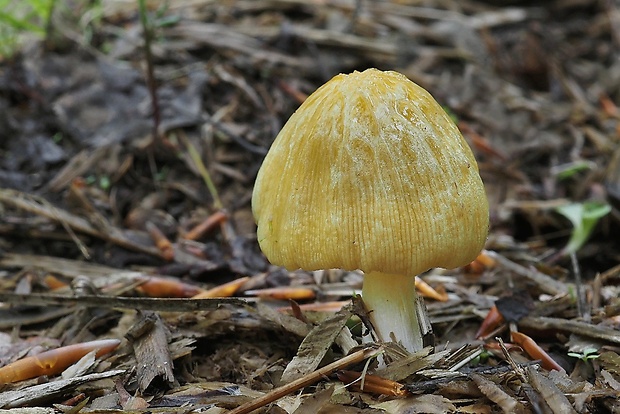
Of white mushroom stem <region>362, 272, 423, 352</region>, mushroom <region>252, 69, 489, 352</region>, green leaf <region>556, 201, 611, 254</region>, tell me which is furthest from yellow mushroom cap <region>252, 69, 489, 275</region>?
green leaf <region>556, 201, 611, 254</region>

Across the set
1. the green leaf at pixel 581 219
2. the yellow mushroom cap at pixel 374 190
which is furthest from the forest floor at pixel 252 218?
the yellow mushroom cap at pixel 374 190

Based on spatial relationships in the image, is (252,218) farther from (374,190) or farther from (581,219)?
(581,219)

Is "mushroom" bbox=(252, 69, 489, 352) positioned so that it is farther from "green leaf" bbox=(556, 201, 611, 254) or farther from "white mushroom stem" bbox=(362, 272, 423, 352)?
"green leaf" bbox=(556, 201, 611, 254)

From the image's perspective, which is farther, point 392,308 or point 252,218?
point 252,218

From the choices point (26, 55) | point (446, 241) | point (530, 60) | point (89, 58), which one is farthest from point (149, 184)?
point (530, 60)

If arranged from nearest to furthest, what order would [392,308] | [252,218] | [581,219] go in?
[392,308], [252,218], [581,219]

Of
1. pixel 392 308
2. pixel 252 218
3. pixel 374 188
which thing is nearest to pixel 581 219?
pixel 252 218

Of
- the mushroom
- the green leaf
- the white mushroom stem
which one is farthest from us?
the green leaf
